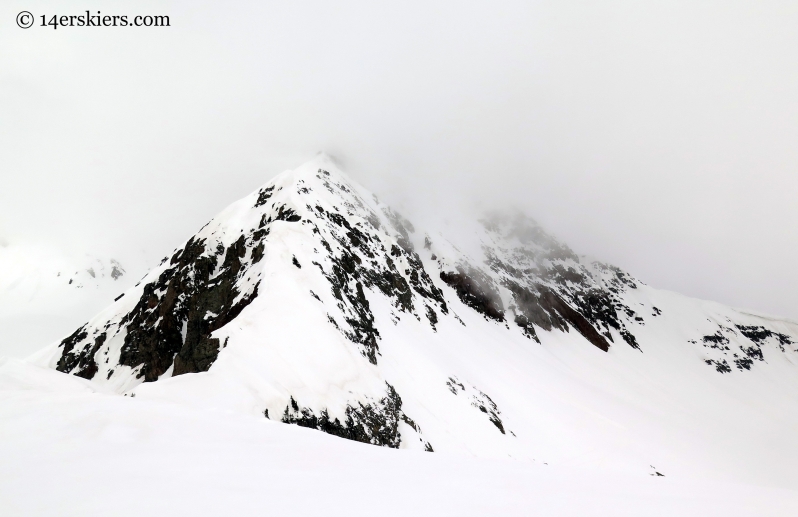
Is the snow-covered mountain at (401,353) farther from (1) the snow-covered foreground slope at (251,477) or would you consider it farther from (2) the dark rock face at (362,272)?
(1) the snow-covered foreground slope at (251,477)

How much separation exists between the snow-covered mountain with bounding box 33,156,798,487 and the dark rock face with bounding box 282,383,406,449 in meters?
0.11

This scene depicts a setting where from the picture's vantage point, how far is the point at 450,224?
347 feet

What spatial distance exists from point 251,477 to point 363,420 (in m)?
16.8

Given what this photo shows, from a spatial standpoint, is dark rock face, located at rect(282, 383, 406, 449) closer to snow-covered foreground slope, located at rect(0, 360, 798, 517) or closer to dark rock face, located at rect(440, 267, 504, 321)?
snow-covered foreground slope, located at rect(0, 360, 798, 517)

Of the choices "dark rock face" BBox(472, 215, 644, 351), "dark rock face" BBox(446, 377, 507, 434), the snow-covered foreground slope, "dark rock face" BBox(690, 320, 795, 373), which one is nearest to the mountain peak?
"dark rock face" BBox(446, 377, 507, 434)

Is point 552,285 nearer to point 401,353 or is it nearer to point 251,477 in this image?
point 401,353

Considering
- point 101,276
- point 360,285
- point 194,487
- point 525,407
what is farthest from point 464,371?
point 101,276

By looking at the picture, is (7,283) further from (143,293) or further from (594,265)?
(594,265)

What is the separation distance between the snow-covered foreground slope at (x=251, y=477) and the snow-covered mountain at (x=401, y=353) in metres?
6.50

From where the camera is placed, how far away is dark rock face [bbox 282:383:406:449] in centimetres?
1476

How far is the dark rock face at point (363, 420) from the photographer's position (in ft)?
48.4

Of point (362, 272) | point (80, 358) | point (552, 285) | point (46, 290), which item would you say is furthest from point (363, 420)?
point (552, 285)

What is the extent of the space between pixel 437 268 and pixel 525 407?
3825 cm

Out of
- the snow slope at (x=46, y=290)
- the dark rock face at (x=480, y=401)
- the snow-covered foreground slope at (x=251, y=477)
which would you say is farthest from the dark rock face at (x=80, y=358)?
the snow-covered foreground slope at (x=251, y=477)
